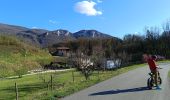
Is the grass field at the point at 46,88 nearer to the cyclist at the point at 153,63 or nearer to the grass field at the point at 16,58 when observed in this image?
the cyclist at the point at 153,63

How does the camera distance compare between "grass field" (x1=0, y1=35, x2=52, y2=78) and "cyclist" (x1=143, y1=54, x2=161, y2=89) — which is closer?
"cyclist" (x1=143, y1=54, x2=161, y2=89)

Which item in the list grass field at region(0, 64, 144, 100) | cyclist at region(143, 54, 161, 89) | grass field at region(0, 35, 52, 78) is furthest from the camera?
grass field at region(0, 35, 52, 78)

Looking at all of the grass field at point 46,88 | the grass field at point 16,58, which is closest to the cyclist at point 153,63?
the grass field at point 46,88

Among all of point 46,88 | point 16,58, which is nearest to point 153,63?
point 46,88

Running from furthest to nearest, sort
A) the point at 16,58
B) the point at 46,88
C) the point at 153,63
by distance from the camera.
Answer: the point at 16,58 < the point at 46,88 < the point at 153,63

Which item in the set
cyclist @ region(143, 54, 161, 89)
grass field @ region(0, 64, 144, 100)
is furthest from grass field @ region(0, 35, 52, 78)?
cyclist @ region(143, 54, 161, 89)

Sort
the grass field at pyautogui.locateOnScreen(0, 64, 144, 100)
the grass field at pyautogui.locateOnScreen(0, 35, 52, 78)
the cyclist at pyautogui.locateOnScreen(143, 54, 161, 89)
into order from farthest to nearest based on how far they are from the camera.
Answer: the grass field at pyautogui.locateOnScreen(0, 35, 52, 78) → the cyclist at pyautogui.locateOnScreen(143, 54, 161, 89) → the grass field at pyautogui.locateOnScreen(0, 64, 144, 100)

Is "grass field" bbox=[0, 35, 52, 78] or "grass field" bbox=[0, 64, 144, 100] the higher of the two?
"grass field" bbox=[0, 35, 52, 78]

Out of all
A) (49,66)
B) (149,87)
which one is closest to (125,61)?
(49,66)

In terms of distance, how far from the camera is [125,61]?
93688 mm

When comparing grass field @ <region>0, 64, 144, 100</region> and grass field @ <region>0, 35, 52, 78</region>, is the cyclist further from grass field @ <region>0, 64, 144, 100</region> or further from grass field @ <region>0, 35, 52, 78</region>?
grass field @ <region>0, 35, 52, 78</region>

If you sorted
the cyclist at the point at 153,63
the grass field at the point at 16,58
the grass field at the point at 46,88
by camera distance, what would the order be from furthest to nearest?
the grass field at the point at 16,58, the cyclist at the point at 153,63, the grass field at the point at 46,88

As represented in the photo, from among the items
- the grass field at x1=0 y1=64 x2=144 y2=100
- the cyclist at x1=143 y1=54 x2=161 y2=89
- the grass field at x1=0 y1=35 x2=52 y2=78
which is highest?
the grass field at x1=0 y1=35 x2=52 y2=78

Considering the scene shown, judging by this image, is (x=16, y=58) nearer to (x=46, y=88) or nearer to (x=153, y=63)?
(x=46, y=88)
